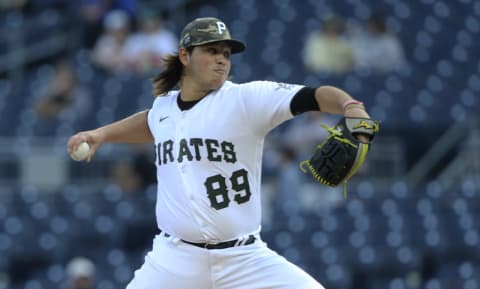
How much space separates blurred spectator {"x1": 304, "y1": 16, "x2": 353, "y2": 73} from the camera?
12391mm

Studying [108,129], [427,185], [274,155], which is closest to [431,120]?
[427,185]

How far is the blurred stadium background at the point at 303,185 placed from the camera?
9.55 meters

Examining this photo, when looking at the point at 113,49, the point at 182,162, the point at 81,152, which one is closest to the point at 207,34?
the point at 182,162

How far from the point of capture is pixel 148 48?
12.0m

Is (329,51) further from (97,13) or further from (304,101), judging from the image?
(304,101)

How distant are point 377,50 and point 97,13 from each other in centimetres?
331

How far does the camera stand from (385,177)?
436 inches

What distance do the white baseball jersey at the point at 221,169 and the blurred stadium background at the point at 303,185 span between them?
4174 millimetres

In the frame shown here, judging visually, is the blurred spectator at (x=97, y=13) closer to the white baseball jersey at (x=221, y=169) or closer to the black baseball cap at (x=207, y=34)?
the black baseball cap at (x=207, y=34)

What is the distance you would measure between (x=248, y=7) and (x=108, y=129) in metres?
8.65

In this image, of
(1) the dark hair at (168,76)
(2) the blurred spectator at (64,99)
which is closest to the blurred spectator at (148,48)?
(2) the blurred spectator at (64,99)

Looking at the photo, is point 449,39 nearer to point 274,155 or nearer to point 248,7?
point 248,7

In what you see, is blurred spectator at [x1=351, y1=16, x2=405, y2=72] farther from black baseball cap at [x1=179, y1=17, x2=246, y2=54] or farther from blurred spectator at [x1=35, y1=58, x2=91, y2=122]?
black baseball cap at [x1=179, y1=17, x2=246, y2=54]

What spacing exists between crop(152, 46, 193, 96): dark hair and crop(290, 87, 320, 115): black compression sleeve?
2.69 feet
